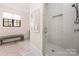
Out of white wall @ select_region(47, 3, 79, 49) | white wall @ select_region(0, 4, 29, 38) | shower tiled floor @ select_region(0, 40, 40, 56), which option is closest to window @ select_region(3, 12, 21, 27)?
white wall @ select_region(0, 4, 29, 38)

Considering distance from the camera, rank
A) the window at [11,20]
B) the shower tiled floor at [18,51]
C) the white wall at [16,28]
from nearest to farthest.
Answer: the shower tiled floor at [18,51], the white wall at [16,28], the window at [11,20]

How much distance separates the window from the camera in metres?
4.08

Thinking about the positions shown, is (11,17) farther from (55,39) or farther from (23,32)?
(55,39)

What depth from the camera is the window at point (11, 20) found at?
4080mm

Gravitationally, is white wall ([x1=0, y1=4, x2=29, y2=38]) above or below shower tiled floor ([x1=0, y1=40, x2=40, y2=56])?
above

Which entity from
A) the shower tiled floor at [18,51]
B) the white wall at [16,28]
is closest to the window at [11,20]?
the white wall at [16,28]

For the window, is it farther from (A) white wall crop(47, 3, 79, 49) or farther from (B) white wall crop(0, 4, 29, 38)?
(A) white wall crop(47, 3, 79, 49)

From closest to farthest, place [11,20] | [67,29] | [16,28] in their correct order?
[67,29] → [11,20] → [16,28]

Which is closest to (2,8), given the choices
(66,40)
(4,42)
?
(4,42)

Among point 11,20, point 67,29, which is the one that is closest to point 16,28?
point 11,20

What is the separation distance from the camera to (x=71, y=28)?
8.05 ft

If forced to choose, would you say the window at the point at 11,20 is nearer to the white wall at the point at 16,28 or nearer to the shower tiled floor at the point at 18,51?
the white wall at the point at 16,28

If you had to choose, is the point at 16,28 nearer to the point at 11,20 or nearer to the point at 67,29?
the point at 11,20

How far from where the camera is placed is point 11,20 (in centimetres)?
438
